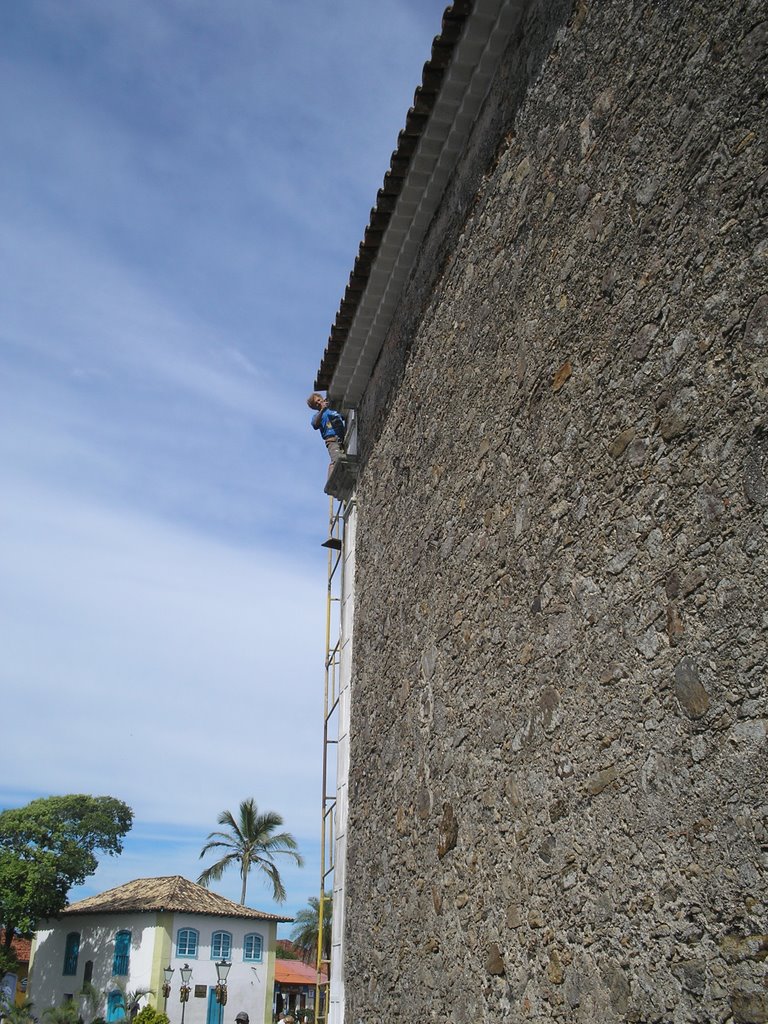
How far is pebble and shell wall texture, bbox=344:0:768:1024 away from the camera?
9.02ft

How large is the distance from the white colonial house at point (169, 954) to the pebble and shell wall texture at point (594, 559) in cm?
2580

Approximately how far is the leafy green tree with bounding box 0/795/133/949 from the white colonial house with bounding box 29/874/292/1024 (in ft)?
4.08

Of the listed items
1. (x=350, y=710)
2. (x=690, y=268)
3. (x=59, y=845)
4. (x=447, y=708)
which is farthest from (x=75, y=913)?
(x=690, y=268)

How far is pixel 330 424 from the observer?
8305 mm

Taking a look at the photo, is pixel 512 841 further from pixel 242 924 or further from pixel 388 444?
pixel 242 924

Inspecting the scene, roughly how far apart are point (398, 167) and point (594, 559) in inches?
130

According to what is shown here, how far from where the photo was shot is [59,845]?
3350 centimetres

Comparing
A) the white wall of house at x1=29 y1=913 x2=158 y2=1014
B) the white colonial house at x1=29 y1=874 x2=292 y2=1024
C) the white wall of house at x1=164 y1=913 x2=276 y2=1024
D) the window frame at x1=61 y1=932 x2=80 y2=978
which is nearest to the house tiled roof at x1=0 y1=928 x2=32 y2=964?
the white wall of house at x1=29 y1=913 x2=158 y2=1014

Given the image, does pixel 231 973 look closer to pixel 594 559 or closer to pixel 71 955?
pixel 71 955

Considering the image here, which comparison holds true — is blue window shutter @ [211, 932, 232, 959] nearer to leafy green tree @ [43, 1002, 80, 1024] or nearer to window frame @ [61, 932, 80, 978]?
leafy green tree @ [43, 1002, 80, 1024]

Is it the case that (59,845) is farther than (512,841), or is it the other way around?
(59,845)

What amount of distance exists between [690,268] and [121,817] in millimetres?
36873

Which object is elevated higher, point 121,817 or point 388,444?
point 121,817

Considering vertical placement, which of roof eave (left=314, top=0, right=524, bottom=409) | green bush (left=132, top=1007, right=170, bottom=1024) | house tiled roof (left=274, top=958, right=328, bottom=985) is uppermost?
roof eave (left=314, top=0, right=524, bottom=409)
